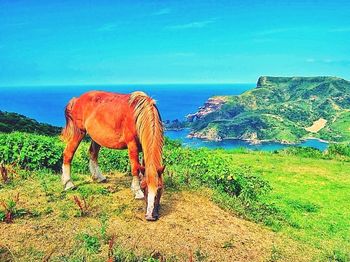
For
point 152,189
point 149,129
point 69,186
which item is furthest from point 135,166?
point 69,186

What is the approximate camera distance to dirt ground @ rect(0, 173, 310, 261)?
19.0ft

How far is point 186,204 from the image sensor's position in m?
7.73

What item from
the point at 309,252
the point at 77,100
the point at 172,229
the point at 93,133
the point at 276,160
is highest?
the point at 77,100

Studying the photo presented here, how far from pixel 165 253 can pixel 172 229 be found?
29.9 inches

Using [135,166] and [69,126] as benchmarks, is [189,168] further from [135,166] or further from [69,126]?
[69,126]

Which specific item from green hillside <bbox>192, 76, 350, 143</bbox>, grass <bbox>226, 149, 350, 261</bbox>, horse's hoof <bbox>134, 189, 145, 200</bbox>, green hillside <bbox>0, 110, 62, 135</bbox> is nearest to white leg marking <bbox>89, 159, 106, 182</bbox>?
horse's hoof <bbox>134, 189, 145, 200</bbox>

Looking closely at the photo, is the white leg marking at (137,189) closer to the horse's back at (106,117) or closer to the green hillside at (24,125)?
the horse's back at (106,117)

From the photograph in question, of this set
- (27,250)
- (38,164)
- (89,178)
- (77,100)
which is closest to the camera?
(27,250)

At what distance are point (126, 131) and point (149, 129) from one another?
2.27 ft

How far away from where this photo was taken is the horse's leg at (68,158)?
8.34 m

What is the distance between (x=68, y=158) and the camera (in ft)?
28.2

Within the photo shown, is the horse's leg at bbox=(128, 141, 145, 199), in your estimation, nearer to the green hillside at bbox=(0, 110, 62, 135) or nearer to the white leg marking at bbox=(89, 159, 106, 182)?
the white leg marking at bbox=(89, 159, 106, 182)

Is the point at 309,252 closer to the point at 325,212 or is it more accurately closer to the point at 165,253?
the point at 165,253

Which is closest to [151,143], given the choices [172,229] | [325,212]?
[172,229]
